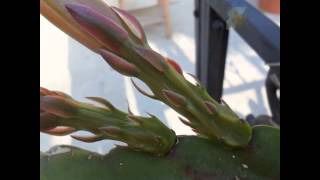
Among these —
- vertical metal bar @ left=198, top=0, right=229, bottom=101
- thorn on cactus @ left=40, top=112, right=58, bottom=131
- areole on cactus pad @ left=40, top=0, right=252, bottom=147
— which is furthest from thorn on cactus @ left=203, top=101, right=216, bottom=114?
vertical metal bar @ left=198, top=0, right=229, bottom=101

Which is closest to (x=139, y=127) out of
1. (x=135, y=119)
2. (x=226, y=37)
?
(x=135, y=119)

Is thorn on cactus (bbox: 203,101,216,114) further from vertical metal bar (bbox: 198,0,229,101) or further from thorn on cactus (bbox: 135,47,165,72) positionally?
vertical metal bar (bbox: 198,0,229,101)

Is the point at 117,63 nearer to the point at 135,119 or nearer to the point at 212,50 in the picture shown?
the point at 135,119
